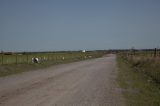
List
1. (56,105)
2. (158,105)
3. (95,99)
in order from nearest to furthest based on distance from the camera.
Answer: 1. (56,105)
2. (158,105)
3. (95,99)

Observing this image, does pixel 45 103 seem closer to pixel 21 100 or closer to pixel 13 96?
pixel 21 100

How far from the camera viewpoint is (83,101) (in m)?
10.9

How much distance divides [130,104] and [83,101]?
5.20ft

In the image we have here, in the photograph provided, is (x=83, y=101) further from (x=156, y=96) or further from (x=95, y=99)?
(x=156, y=96)

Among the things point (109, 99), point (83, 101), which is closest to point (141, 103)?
point (109, 99)

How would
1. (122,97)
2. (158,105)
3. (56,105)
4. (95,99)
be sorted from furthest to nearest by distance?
(122,97) → (95,99) → (158,105) → (56,105)

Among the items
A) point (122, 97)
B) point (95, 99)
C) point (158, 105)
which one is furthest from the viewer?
point (122, 97)

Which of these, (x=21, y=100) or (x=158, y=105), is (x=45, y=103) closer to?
(x=21, y=100)

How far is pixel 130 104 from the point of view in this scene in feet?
35.0

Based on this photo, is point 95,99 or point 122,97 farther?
point 122,97

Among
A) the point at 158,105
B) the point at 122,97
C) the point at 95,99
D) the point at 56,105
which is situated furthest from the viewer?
the point at 122,97

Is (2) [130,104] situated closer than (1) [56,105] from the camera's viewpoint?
No

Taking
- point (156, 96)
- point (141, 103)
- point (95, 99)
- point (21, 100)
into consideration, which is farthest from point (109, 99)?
point (21, 100)

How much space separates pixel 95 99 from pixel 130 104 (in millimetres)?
1404
